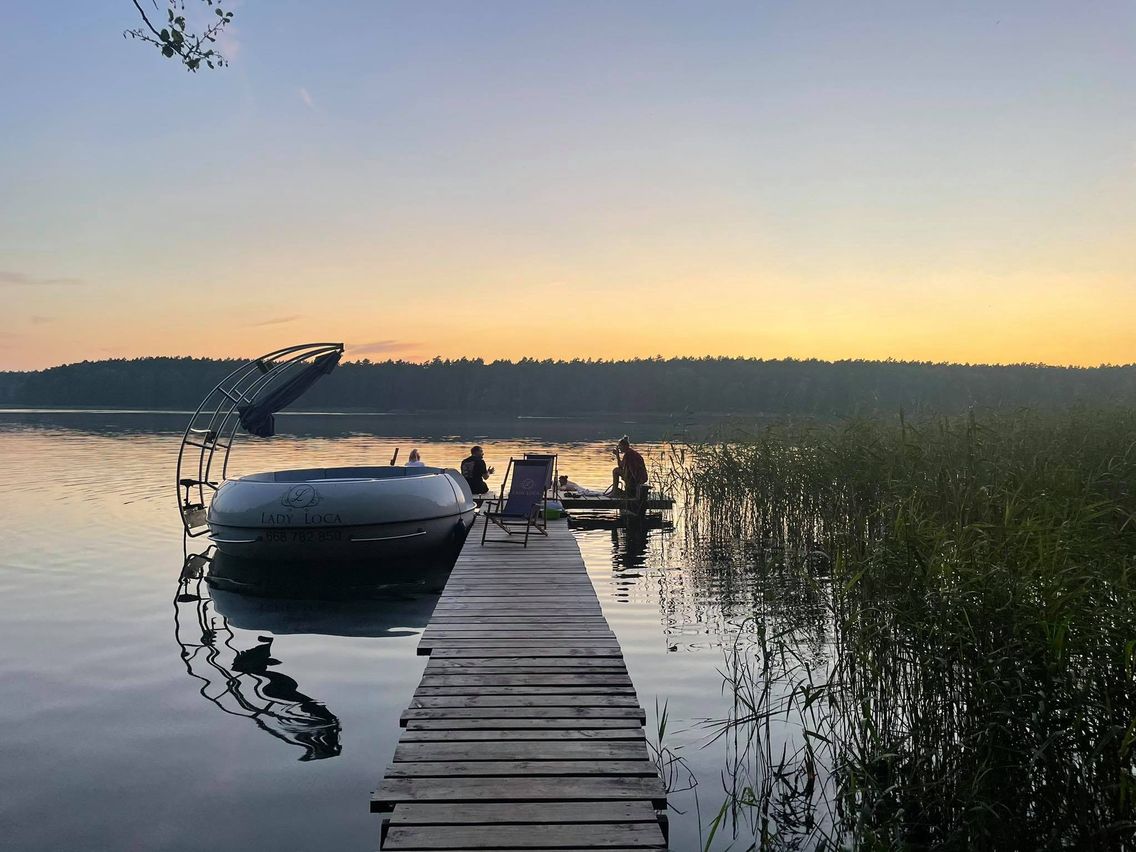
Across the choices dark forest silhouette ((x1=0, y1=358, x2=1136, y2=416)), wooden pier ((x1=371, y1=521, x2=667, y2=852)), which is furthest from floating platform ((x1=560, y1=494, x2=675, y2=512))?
dark forest silhouette ((x1=0, y1=358, x2=1136, y2=416))

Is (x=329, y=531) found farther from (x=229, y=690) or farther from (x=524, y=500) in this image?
(x=229, y=690)

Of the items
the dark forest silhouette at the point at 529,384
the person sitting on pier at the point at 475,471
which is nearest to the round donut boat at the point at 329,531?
the person sitting on pier at the point at 475,471

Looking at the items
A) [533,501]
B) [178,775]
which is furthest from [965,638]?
[533,501]

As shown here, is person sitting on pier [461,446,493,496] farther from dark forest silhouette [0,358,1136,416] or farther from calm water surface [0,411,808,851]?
dark forest silhouette [0,358,1136,416]

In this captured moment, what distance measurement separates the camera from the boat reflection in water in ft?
20.6

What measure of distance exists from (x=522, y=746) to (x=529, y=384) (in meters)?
94.3

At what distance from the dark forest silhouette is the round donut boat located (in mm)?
68731

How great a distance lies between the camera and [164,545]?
46.8ft

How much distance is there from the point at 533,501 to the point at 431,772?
7757 mm

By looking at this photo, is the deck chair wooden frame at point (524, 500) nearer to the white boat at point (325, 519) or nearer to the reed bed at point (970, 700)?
the white boat at point (325, 519)

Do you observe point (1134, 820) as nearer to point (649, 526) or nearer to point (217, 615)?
point (217, 615)

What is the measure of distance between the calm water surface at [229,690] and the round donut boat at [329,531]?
0.96 metres

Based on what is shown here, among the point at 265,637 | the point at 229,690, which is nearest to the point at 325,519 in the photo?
the point at 265,637

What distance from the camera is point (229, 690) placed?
7012 mm
